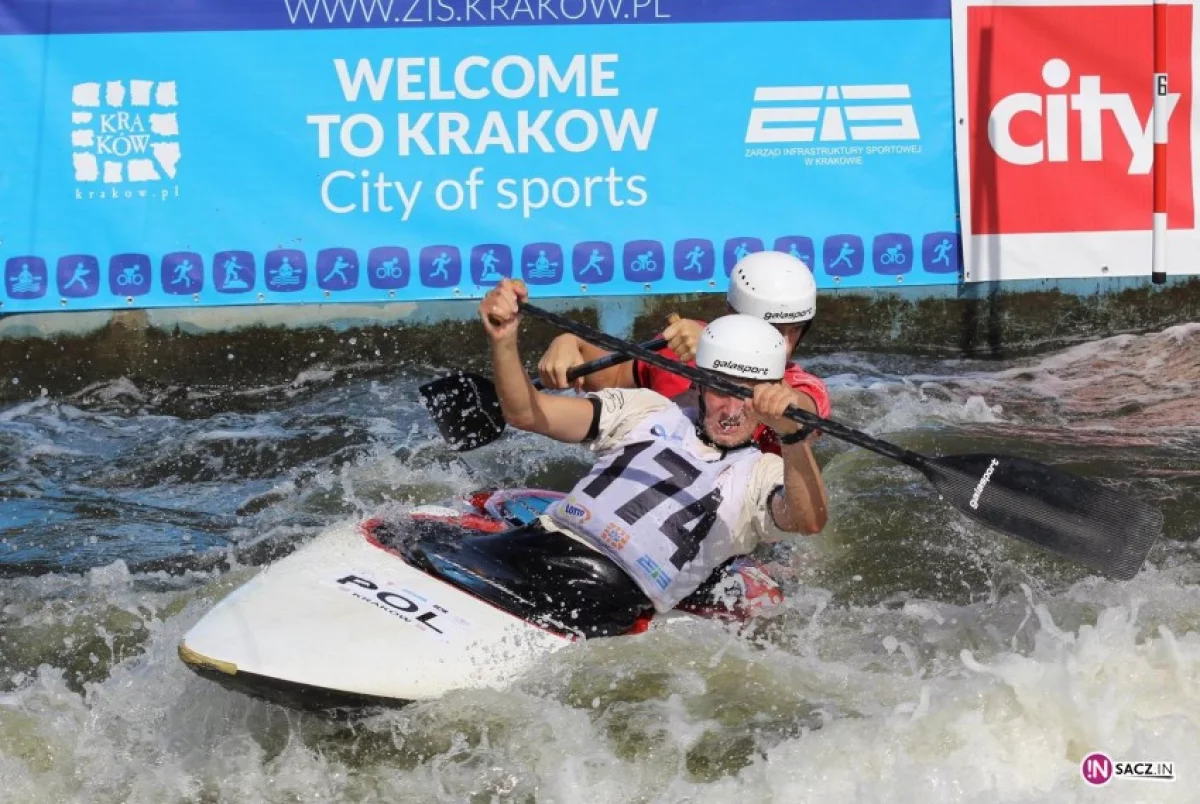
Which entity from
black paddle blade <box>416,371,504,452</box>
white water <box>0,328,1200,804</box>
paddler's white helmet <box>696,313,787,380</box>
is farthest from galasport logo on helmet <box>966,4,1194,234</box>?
paddler's white helmet <box>696,313,787,380</box>

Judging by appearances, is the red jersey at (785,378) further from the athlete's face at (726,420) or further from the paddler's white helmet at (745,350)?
the paddler's white helmet at (745,350)

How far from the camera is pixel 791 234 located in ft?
29.5

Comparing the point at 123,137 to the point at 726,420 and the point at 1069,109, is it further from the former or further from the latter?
the point at 1069,109

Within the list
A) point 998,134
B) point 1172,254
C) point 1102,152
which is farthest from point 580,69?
point 1172,254

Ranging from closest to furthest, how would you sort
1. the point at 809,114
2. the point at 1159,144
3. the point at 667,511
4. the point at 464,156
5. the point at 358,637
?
the point at 358,637, the point at 667,511, the point at 1159,144, the point at 464,156, the point at 809,114

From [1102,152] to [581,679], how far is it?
5.54 m

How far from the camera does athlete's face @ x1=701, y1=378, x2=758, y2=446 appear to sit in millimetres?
5105

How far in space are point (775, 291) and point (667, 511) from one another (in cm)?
98

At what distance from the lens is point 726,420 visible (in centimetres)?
517

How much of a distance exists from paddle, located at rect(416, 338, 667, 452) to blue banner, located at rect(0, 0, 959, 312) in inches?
118

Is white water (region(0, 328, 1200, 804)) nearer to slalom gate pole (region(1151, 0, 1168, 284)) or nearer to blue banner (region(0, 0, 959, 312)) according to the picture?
slalom gate pole (region(1151, 0, 1168, 284))

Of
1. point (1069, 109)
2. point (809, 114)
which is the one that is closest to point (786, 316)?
point (809, 114)

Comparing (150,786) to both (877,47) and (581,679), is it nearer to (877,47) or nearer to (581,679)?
(581,679)

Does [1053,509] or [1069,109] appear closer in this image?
[1053,509]
